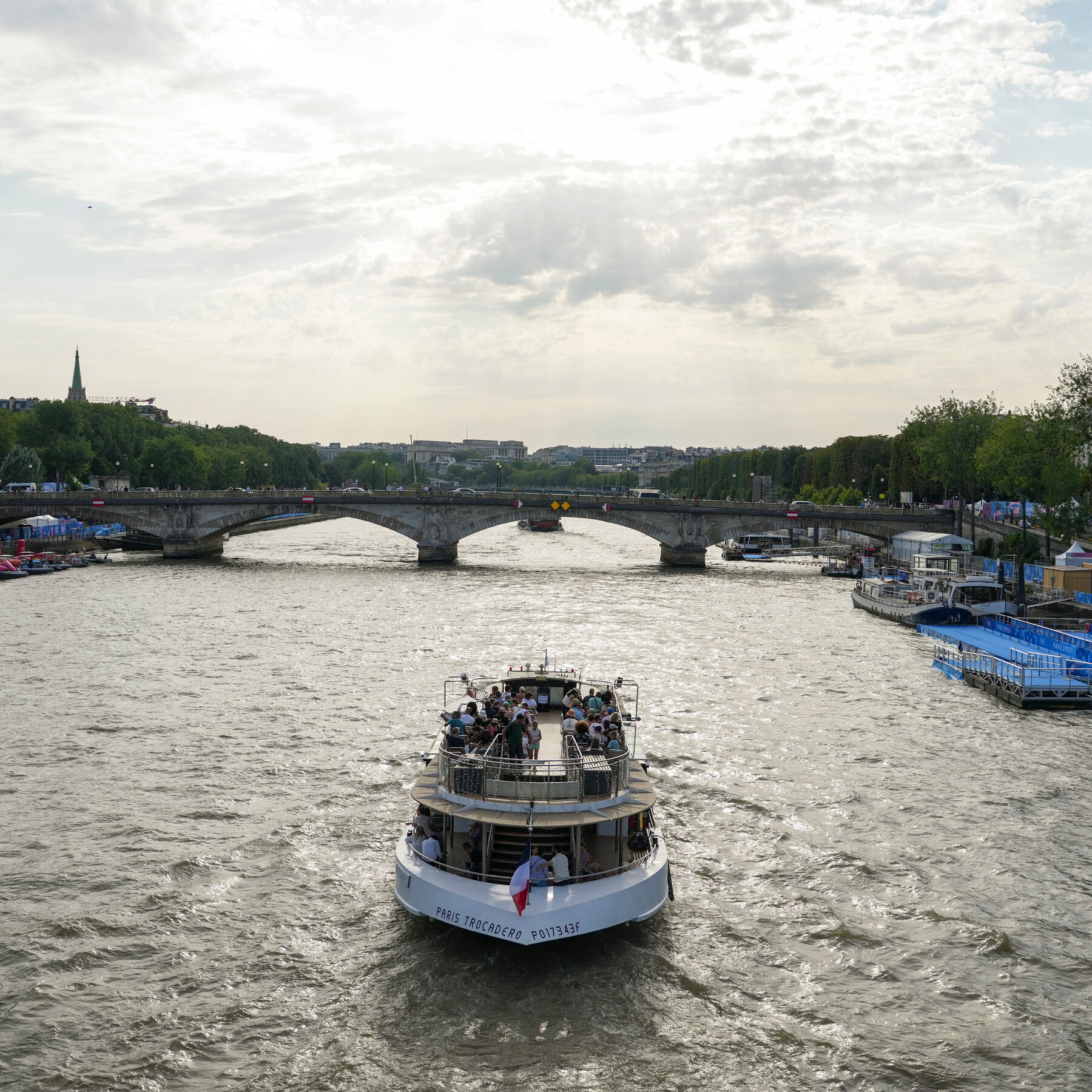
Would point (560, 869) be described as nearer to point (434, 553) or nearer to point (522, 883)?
point (522, 883)

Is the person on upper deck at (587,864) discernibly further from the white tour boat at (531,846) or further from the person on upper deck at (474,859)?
the person on upper deck at (474,859)

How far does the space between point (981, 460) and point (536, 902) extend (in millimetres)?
66931

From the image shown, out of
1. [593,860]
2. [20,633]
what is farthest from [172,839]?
[20,633]

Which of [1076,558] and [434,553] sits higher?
[1076,558]

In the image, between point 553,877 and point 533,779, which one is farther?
point 533,779

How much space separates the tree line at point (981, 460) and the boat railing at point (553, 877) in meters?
51.6

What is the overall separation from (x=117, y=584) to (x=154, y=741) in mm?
43796

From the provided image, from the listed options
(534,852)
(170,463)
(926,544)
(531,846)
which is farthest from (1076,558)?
(170,463)

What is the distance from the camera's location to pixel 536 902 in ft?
56.5

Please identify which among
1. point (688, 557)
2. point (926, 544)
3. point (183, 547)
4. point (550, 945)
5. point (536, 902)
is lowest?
point (550, 945)

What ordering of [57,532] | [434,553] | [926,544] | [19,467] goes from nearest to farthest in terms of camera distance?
[926,544] → [434,553] → [57,532] → [19,467]

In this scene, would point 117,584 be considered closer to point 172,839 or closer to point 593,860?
point 172,839

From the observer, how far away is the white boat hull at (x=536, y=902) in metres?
17.0

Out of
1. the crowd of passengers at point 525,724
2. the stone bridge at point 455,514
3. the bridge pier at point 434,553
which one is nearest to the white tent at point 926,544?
the stone bridge at point 455,514
